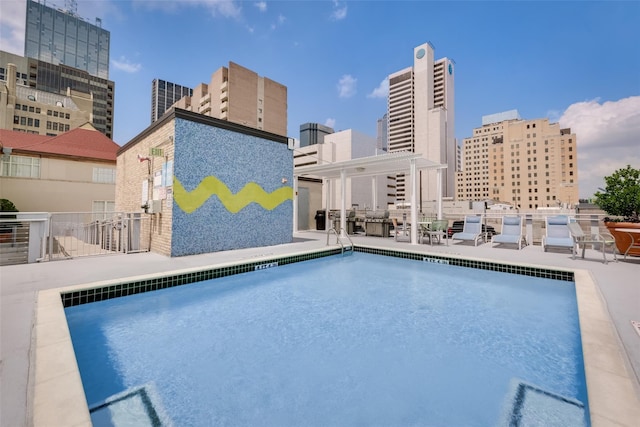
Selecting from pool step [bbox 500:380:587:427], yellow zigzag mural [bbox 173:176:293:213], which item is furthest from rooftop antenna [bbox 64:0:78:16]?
pool step [bbox 500:380:587:427]

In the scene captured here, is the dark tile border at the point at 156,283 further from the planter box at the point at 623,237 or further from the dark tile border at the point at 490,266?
the planter box at the point at 623,237

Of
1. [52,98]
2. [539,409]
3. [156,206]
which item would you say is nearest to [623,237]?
[539,409]

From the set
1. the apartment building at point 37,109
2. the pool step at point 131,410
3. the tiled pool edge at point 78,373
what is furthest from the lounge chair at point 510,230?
the apartment building at point 37,109

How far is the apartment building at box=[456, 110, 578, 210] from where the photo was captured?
71625 mm

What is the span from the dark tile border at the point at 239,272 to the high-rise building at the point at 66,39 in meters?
130

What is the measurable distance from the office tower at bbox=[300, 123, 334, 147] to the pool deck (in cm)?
10348

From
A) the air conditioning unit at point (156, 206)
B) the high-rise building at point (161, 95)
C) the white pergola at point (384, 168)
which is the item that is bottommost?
the air conditioning unit at point (156, 206)

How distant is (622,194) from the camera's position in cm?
2536

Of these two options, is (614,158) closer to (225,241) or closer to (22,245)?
(225,241)

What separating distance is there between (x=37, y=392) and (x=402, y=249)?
24.7 ft

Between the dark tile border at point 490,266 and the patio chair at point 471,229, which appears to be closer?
the dark tile border at point 490,266

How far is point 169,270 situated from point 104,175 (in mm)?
17855

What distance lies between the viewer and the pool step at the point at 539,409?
1.88 m

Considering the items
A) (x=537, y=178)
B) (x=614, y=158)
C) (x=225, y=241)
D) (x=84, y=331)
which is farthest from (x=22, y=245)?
(x=537, y=178)
